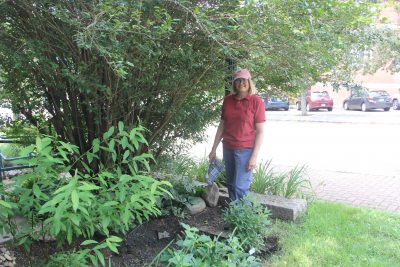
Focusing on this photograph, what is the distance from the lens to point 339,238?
438cm

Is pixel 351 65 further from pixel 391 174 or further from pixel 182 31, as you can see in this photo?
pixel 391 174

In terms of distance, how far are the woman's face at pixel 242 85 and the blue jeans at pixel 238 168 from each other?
0.66m

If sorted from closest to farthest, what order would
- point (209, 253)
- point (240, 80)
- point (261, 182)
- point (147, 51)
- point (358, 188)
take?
point (209, 253) < point (147, 51) < point (240, 80) < point (261, 182) < point (358, 188)

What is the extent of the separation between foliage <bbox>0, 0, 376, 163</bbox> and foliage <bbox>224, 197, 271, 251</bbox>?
124 cm

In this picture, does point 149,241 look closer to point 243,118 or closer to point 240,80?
point 243,118

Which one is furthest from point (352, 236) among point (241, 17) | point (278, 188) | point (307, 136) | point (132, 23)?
point (307, 136)

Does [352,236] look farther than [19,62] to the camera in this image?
Yes

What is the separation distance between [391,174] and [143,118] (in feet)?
21.0

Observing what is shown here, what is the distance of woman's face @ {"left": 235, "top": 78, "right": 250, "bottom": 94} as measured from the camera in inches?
170

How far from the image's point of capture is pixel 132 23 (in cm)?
309

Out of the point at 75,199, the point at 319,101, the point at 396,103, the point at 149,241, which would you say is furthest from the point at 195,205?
the point at 396,103

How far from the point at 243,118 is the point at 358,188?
385 cm

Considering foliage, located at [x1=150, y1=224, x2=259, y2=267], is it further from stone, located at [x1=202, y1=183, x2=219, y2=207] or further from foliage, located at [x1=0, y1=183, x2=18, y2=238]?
stone, located at [x1=202, y1=183, x2=219, y2=207]

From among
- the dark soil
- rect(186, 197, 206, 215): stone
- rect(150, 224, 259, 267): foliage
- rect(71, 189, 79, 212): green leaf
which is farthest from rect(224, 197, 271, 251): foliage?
rect(71, 189, 79, 212): green leaf
